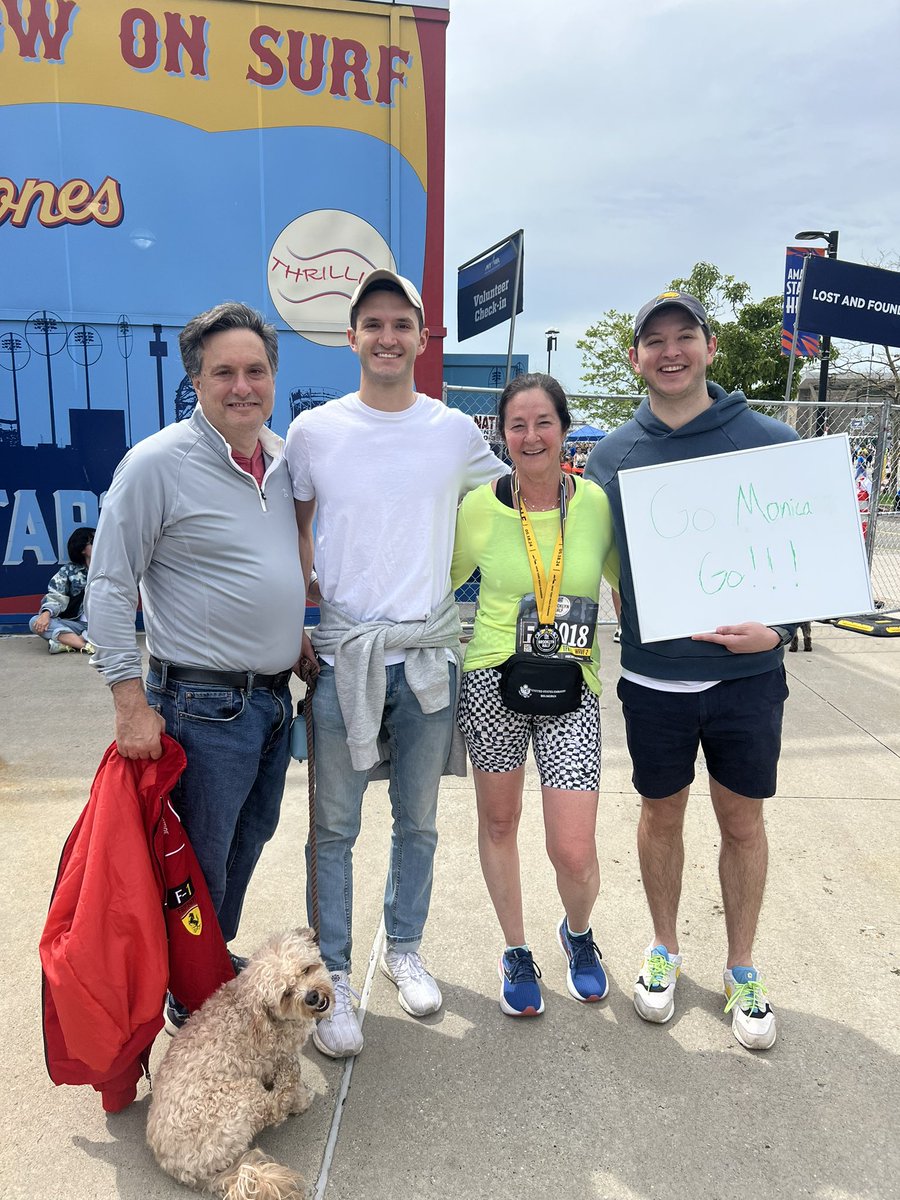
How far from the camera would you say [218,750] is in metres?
2.20

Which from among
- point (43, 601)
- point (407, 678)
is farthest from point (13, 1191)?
point (43, 601)

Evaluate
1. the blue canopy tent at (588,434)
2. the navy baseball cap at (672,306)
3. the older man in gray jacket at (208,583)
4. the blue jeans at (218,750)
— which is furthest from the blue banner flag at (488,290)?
the blue jeans at (218,750)

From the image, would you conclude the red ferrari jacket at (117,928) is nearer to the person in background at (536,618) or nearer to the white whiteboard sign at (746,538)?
the person in background at (536,618)

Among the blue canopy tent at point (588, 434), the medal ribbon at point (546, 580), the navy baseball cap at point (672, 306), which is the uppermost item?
the blue canopy tent at point (588, 434)

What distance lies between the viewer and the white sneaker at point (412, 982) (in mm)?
2531

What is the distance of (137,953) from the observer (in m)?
2.02

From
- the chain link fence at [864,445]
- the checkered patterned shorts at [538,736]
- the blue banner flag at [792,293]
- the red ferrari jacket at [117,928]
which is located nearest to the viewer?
the red ferrari jacket at [117,928]

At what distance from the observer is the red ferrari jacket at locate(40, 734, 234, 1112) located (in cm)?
195

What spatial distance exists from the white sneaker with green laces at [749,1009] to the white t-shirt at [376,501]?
156 centimetres

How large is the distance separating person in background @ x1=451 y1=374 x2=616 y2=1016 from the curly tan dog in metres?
0.79

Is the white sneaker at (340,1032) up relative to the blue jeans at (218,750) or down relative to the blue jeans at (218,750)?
down

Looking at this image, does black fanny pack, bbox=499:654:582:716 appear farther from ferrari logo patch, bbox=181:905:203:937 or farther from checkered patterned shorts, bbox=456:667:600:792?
ferrari logo patch, bbox=181:905:203:937

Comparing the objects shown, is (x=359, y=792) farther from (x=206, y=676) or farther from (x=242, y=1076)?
(x=242, y=1076)

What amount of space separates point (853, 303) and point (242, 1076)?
8420 millimetres
